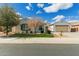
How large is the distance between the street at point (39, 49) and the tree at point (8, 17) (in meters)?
0.60

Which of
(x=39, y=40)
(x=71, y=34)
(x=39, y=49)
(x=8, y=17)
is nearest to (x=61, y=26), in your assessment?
(x=71, y=34)

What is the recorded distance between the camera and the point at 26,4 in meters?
5.49

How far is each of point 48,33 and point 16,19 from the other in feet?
3.43

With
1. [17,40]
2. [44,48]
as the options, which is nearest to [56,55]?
[44,48]

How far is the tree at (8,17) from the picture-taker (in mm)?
5516

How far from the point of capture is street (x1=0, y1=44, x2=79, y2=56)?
195 inches

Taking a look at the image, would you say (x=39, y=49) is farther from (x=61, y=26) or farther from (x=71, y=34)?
(x=71, y=34)

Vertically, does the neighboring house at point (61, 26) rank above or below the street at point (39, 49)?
above

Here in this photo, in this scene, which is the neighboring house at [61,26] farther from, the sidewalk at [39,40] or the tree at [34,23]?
the tree at [34,23]

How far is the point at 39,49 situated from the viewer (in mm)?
5359

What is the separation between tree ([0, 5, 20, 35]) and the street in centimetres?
60

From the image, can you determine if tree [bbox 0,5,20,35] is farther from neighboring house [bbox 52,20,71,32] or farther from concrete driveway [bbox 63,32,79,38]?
concrete driveway [bbox 63,32,79,38]

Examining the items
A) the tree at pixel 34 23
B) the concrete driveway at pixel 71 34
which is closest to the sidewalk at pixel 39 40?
the concrete driveway at pixel 71 34

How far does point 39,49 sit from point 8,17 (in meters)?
1.33
